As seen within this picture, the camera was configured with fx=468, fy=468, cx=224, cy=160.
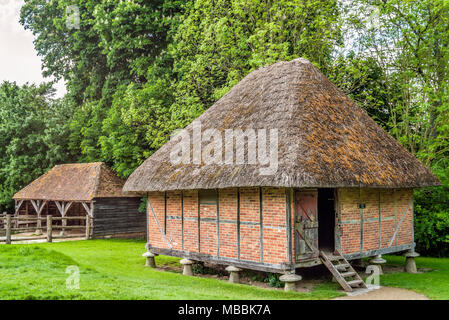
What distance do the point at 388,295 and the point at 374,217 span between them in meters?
2.95

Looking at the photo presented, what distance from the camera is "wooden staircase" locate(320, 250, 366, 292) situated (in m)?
11.5

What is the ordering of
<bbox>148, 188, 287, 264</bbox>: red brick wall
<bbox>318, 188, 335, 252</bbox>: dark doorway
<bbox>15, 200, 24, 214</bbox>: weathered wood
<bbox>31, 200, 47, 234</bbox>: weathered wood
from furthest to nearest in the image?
1. <bbox>15, 200, 24, 214</bbox>: weathered wood
2. <bbox>31, 200, 47, 234</bbox>: weathered wood
3. <bbox>318, 188, 335, 252</bbox>: dark doorway
4. <bbox>148, 188, 287, 264</bbox>: red brick wall

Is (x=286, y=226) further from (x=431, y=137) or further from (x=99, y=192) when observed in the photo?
(x=99, y=192)

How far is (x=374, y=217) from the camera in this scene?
13.6m

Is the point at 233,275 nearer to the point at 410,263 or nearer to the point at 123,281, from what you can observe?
the point at 123,281

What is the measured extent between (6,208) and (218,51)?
18.4m

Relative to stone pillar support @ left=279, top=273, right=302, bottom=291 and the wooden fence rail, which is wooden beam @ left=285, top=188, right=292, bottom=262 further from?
the wooden fence rail

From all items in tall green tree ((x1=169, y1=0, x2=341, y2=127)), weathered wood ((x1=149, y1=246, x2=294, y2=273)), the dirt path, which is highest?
tall green tree ((x1=169, y1=0, x2=341, y2=127))

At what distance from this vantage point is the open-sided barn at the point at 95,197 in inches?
928

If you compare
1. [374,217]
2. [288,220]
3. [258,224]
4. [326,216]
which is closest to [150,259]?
[258,224]

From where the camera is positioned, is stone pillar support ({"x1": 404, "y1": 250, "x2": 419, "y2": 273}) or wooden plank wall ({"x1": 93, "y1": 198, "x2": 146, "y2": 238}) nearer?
stone pillar support ({"x1": 404, "y1": 250, "x2": 419, "y2": 273})

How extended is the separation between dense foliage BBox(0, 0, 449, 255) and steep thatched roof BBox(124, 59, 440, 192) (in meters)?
3.95

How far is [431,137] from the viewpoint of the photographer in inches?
740

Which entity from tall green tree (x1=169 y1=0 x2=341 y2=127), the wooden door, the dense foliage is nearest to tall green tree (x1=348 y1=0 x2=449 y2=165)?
the dense foliage
